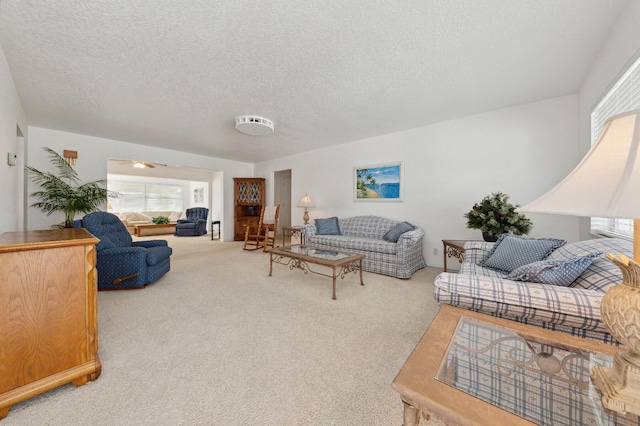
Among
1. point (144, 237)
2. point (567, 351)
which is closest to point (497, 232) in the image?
point (567, 351)

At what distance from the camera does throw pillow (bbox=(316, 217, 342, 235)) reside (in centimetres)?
453

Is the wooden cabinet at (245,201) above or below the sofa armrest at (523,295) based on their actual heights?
above

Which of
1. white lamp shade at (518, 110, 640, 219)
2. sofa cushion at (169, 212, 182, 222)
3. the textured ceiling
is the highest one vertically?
the textured ceiling

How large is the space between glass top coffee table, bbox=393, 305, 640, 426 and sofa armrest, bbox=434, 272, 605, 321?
0.15 meters

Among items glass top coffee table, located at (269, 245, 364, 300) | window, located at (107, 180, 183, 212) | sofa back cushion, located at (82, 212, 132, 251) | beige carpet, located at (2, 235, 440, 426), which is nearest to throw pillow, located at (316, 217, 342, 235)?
glass top coffee table, located at (269, 245, 364, 300)

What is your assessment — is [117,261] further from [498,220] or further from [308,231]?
[498,220]

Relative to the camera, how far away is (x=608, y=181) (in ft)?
1.83

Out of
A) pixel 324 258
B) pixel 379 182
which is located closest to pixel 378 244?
pixel 324 258

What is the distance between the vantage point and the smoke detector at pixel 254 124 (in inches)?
128

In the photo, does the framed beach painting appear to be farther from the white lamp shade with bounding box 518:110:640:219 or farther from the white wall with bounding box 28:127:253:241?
the white wall with bounding box 28:127:253:241

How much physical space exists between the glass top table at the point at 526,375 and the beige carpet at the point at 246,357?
563 millimetres

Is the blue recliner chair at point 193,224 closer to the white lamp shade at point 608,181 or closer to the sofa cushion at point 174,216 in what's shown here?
the sofa cushion at point 174,216

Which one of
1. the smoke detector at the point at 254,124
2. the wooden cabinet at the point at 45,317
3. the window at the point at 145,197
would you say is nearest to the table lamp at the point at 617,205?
the wooden cabinet at the point at 45,317

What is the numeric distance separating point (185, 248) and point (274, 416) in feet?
17.9
